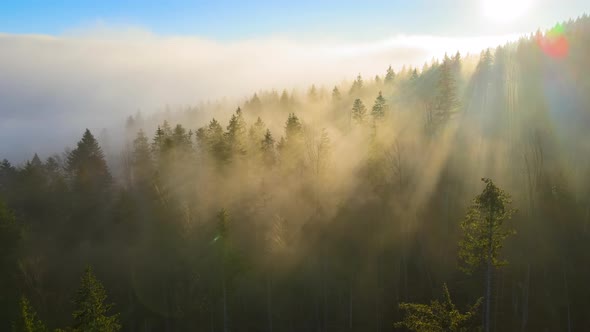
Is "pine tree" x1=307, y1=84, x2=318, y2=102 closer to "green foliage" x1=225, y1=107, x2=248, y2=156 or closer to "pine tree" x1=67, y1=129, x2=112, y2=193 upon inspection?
"green foliage" x1=225, y1=107, x2=248, y2=156

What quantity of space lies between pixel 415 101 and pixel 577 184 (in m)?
37.7

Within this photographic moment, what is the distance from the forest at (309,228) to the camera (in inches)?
1585

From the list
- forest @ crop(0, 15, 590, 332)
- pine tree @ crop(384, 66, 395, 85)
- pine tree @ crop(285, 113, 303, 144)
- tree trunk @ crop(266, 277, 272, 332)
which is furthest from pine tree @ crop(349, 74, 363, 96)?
tree trunk @ crop(266, 277, 272, 332)

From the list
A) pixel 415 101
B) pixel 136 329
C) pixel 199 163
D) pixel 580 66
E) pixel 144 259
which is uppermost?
pixel 580 66

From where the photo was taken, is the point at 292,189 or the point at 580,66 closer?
the point at 292,189

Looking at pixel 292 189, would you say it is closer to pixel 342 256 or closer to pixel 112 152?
pixel 342 256

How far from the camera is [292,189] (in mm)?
51688

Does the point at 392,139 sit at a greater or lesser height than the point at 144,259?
greater

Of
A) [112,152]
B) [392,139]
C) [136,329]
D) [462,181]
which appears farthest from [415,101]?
[112,152]

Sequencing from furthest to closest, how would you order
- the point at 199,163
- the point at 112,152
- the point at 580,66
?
the point at 112,152 → the point at 580,66 → the point at 199,163

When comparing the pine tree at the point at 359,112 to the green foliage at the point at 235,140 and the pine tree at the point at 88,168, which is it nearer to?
the green foliage at the point at 235,140

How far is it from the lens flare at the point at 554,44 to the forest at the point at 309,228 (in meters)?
20.6

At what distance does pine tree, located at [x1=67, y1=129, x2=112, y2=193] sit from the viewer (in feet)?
174

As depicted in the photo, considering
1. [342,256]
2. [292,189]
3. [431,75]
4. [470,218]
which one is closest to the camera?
[470,218]
